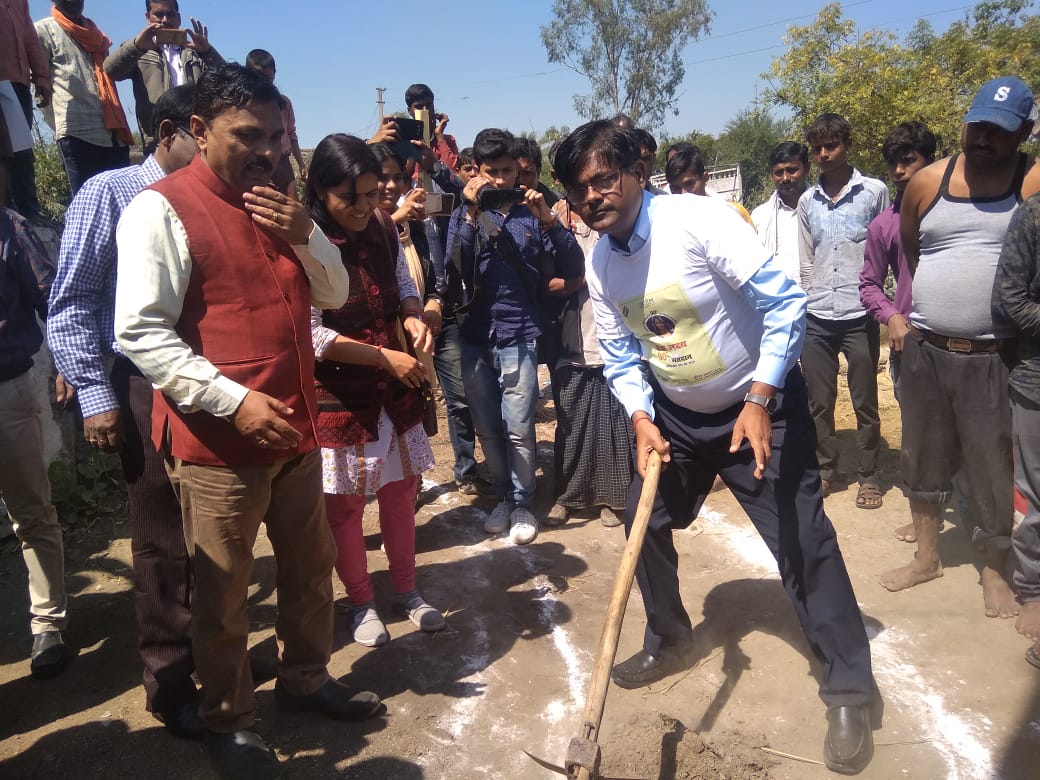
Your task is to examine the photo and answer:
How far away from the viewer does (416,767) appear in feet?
8.36

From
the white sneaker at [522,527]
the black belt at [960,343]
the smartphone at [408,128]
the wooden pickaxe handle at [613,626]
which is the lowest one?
the white sneaker at [522,527]

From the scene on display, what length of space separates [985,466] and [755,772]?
6.11 ft

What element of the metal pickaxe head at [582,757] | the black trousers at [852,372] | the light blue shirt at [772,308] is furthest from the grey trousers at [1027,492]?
the metal pickaxe head at [582,757]

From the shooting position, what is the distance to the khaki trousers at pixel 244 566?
2246mm

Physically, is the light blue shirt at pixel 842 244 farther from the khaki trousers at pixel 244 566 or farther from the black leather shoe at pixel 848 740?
the khaki trousers at pixel 244 566

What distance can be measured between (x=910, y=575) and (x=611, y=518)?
5.38ft

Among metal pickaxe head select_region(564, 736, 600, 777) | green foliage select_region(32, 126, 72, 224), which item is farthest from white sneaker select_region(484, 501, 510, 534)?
green foliage select_region(32, 126, 72, 224)

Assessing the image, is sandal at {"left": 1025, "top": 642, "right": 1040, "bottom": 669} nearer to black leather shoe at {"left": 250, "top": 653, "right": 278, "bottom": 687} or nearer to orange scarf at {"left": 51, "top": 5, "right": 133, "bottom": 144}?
black leather shoe at {"left": 250, "top": 653, "right": 278, "bottom": 687}

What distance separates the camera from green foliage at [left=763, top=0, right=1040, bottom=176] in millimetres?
14859

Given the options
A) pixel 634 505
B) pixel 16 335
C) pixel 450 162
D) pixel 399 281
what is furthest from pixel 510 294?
pixel 450 162

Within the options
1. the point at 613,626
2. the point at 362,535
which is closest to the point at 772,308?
the point at 613,626

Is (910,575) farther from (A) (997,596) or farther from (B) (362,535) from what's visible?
(B) (362,535)

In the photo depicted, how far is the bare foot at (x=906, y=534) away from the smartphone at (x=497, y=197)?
9.40 feet

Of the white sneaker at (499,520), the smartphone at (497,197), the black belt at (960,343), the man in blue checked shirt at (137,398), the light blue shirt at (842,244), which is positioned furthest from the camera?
the light blue shirt at (842,244)
